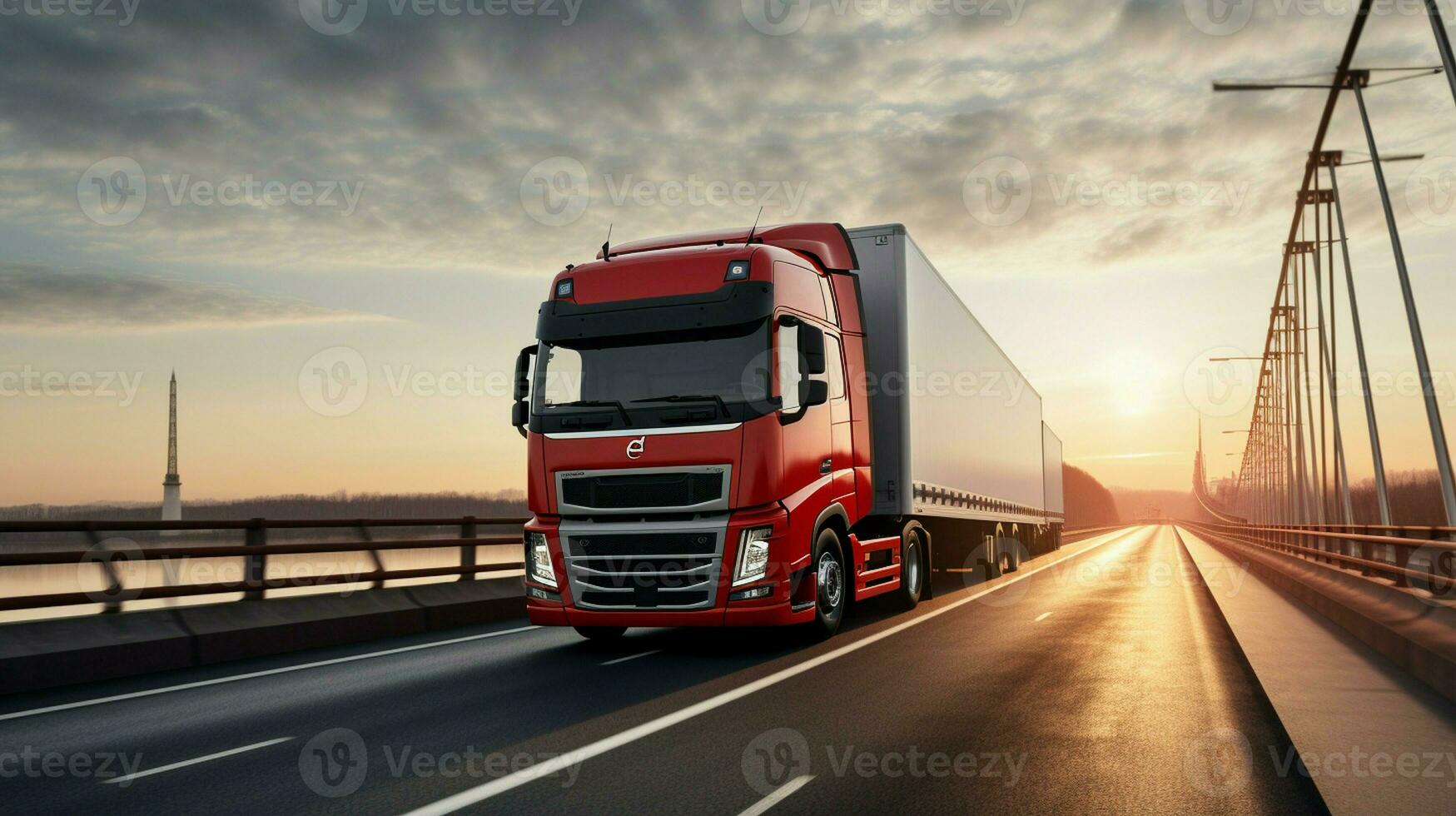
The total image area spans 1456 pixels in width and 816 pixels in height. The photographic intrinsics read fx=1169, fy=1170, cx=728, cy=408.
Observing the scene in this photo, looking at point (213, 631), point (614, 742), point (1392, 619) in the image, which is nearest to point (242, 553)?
point (213, 631)

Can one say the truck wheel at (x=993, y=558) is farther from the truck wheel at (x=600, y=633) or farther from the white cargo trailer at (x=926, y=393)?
the truck wheel at (x=600, y=633)

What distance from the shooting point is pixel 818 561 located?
39.5ft

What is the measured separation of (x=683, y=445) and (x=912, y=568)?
6.26m

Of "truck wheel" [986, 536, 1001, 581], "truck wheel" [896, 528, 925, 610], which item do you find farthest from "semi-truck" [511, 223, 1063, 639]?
"truck wheel" [986, 536, 1001, 581]

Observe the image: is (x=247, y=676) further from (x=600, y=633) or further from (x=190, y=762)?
(x=190, y=762)

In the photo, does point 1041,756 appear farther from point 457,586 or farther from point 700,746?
point 457,586

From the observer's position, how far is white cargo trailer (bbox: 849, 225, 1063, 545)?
14.8m

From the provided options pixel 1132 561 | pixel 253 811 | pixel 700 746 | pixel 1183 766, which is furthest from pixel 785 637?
pixel 1132 561

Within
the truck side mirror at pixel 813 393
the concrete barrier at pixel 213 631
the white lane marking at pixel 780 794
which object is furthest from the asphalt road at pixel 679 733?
the truck side mirror at pixel 813 393

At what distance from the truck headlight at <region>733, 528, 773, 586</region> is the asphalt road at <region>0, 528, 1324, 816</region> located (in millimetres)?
850

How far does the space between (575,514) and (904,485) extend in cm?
498

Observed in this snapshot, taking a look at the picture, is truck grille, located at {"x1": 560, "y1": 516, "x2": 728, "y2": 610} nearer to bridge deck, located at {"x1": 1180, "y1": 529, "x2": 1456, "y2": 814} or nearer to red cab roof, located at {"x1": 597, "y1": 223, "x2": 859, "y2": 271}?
red cab roof, located at {"x1": 597, "y1": 223, "x2": 859, "y2": 271}

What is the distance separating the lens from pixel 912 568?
16250mm

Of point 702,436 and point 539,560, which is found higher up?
point 702,436
